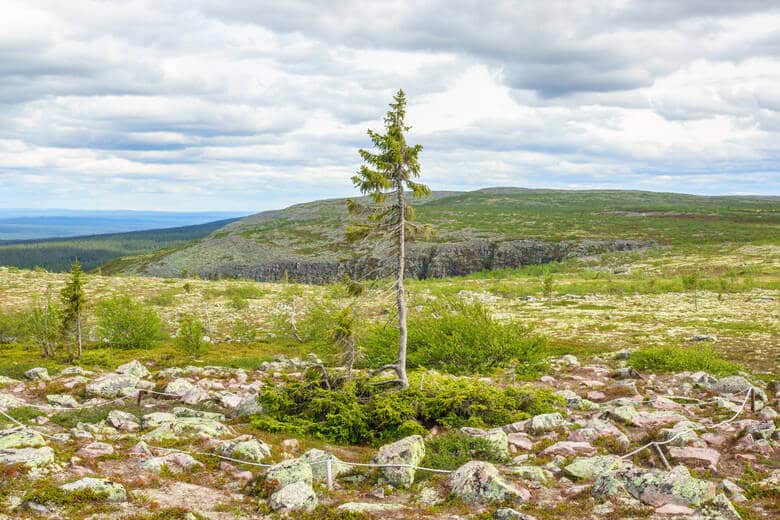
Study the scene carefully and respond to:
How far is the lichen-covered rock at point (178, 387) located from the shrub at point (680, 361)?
20.8 m

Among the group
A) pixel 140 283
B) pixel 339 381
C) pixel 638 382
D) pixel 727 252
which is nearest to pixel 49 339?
pixel 339 381

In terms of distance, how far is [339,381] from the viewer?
60.3ft

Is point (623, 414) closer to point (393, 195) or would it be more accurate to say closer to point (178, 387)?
point (393, 195)

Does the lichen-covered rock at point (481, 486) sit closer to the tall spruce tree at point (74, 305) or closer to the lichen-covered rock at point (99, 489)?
the lichen-covered rock at point (99, 489)

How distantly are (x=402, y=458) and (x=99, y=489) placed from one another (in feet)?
21.5

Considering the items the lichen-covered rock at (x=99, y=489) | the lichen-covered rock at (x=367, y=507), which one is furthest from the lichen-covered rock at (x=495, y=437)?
the lichen-covered rock at (x=99, y=489)

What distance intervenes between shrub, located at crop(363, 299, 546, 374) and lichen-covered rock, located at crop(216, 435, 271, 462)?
1253cm

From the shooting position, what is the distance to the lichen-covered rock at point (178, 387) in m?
20.9

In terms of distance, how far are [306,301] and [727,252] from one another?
93.3 meters

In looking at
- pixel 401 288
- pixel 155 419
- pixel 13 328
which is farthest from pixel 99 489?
pixel 13 328

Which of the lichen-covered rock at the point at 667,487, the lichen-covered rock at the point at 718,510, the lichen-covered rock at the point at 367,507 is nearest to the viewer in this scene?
the lichen-covered rock at the point at 718,510

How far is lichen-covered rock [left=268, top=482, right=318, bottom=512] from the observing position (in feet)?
34.9

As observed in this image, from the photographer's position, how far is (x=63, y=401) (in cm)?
1916

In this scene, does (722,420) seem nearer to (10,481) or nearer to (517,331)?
(517,331)
